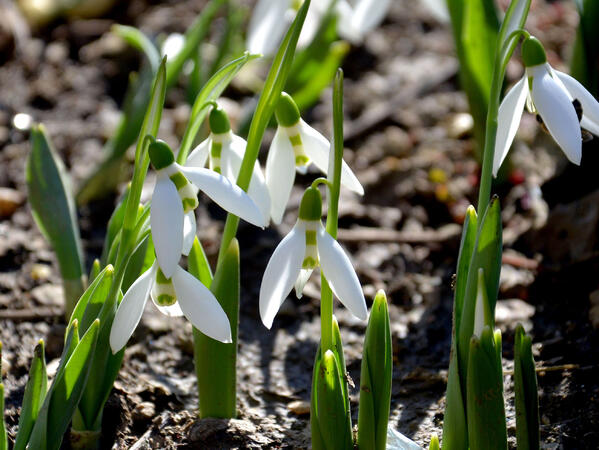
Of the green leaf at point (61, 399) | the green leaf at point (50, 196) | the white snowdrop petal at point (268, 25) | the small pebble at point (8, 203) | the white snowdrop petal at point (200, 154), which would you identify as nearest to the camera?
the green leaf at point (61, 399)

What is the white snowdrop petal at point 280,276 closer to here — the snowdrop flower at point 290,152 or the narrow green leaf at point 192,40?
the snowdrop flower at point 290,152

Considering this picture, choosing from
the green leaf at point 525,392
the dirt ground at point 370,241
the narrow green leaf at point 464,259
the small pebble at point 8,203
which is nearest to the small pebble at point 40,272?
the dirt ground at point 370,241

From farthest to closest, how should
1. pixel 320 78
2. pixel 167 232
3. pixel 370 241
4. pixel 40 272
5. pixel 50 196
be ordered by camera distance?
pixel 320 78 < pixel 370 241 < pixel 40 272 < pixel 50 196 < pixel 167 232

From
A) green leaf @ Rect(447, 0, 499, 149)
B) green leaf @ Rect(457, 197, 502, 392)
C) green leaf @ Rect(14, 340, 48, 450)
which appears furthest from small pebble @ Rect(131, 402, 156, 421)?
green leaf @ Rect(447, 0, 499, 149)

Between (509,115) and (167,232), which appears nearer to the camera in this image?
(167,232)

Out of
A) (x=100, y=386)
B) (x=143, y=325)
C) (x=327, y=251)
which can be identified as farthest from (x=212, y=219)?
(x=327, y=251)

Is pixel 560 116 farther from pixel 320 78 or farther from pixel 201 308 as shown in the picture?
pixel 320 78

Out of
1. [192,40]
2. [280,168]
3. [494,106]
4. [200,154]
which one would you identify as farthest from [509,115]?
[192,40]
